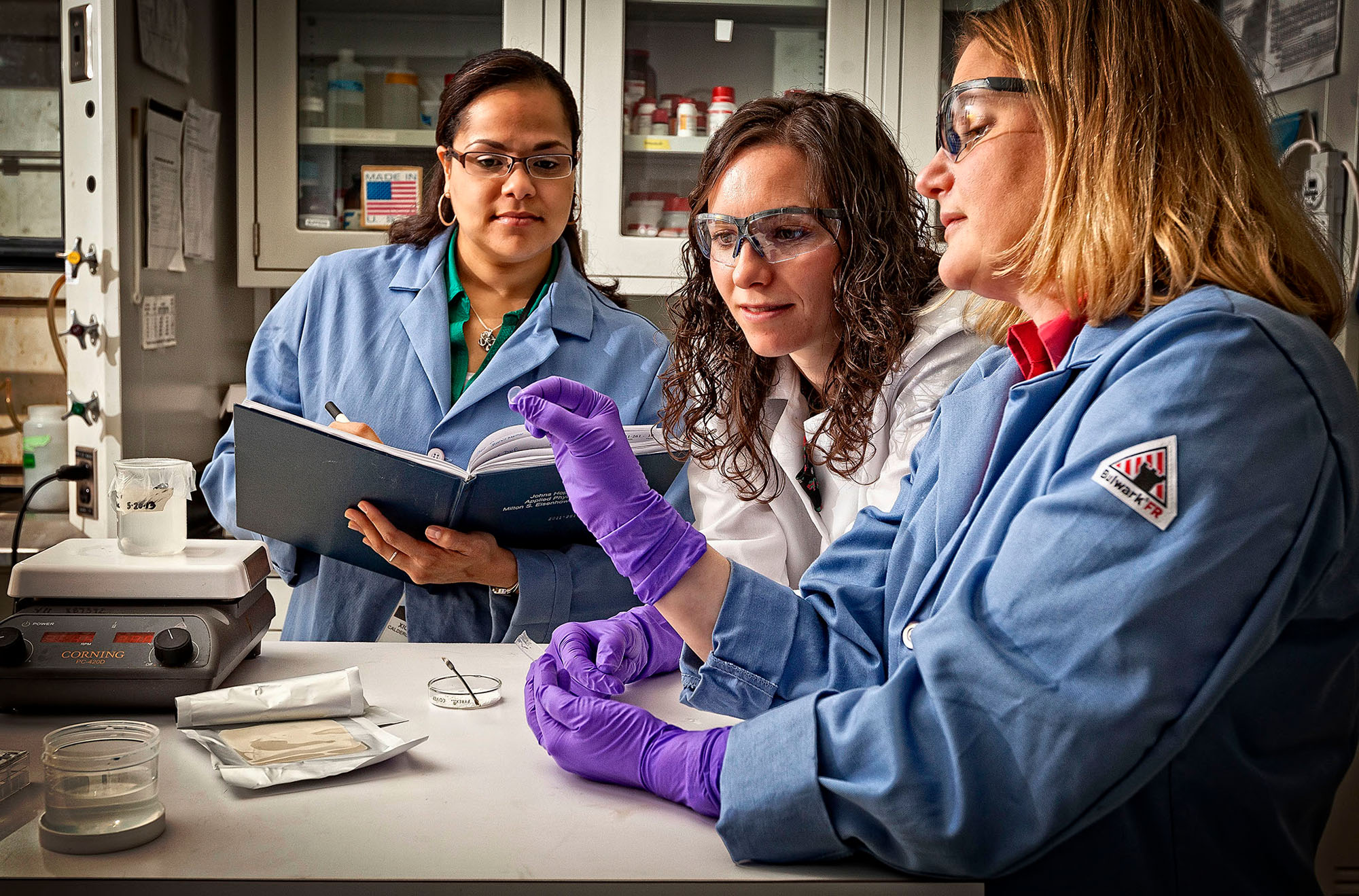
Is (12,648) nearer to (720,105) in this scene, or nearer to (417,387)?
(417,387)

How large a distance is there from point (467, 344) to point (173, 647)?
31.6 inches

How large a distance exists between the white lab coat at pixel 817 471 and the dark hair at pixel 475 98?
511 mm

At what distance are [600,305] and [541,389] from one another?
710 millimetres

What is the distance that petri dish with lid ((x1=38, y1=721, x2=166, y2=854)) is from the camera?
2.73 ft

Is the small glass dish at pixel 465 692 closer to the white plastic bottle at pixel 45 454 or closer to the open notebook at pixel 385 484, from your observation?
the open notebook at pixel 385 484

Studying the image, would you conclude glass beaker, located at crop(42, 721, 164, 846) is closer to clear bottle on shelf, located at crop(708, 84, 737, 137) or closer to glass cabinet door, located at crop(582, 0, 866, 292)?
glass cabinet door, located at crop(582, 0, 866, 292)

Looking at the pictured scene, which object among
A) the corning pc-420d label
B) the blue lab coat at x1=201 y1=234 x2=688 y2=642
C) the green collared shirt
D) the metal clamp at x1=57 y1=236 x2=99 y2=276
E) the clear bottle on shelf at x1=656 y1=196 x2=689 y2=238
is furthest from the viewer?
the clear bottle on shelf at x1=656 y1=196 x2=689 y2=238

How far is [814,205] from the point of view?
1455mm

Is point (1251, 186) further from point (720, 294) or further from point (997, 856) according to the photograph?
point (720, 294)

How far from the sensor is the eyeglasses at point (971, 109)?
96 cm

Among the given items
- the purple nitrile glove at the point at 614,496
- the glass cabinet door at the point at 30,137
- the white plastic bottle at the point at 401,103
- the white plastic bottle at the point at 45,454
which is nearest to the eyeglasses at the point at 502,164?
the purple nitrile glove at the point at 614,496

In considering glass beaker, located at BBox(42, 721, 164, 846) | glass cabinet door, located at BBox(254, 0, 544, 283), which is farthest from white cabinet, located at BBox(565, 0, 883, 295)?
glass beaker, located at BBox(42, 721, 164, 846)

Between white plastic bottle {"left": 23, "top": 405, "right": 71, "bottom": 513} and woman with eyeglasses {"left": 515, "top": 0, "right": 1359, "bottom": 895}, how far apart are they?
1.75 m

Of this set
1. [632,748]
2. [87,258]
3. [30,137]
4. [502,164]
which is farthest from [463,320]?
[30,137]
